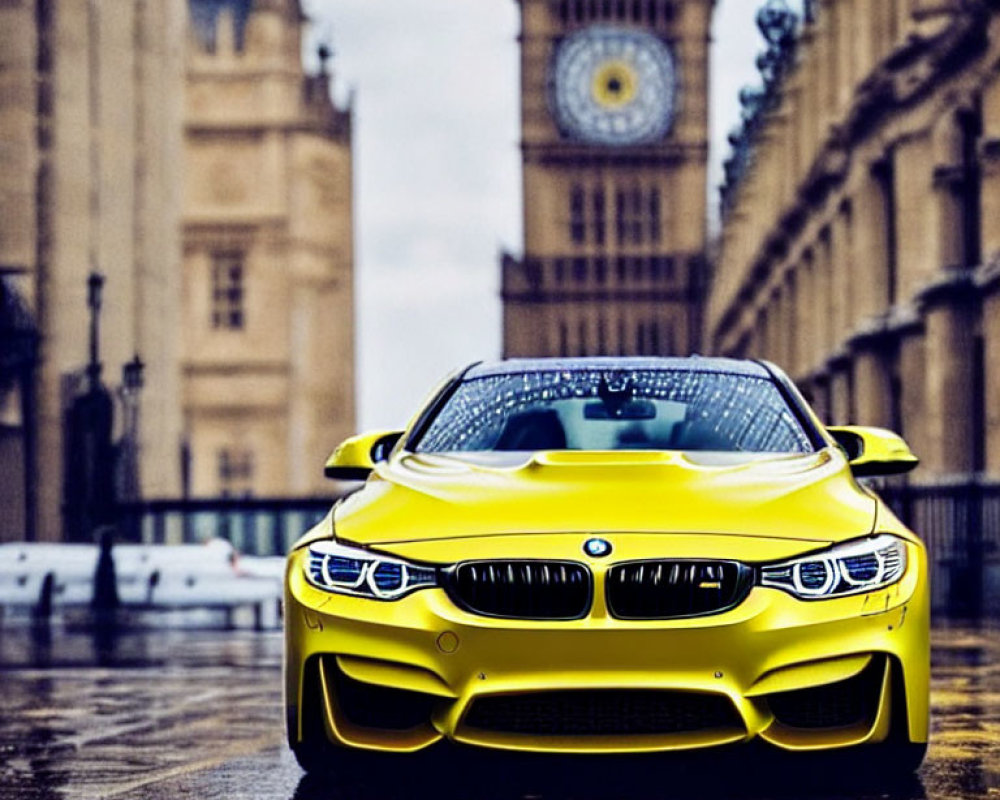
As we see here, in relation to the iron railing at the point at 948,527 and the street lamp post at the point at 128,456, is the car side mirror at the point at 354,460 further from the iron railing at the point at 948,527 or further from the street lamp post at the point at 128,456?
the street lamp post at the point at 128,456

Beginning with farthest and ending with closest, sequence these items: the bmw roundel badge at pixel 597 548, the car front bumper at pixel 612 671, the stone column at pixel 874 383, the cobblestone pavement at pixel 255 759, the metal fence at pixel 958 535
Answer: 1. the stone column at pixel 874 383
2. the metal fence at pixel 958 535
3. the cobblestone pavement at pixel 255 759
4. the bmw roundel badge at pixel 597 548
5. the car front bumper at pixel 612 671

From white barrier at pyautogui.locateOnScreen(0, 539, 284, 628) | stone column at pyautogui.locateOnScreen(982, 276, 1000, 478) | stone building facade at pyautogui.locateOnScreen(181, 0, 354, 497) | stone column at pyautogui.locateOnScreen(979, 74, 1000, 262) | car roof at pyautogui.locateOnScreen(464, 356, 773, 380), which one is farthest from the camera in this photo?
stone building facade at pyautogui.locateOnScreen(181, 0, 354, 497)

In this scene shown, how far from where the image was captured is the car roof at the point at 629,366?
27.1 feet

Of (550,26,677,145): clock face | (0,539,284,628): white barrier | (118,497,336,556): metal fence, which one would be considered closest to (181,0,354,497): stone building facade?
(550,26,677,145): clock face

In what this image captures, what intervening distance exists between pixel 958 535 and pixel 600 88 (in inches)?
3724

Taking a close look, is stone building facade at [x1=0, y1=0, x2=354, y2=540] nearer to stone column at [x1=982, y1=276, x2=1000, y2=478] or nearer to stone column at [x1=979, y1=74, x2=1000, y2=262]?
stone column at [x1=982, y1=276, x2=1000, y2=478]

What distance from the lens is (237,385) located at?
81.1 metres

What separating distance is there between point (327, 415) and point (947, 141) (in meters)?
51.3

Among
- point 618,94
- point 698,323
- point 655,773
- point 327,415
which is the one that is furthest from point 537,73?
point 655,773

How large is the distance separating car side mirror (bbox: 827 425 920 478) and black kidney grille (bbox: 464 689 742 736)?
147cm

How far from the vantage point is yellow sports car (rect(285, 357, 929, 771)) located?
20.6 ft

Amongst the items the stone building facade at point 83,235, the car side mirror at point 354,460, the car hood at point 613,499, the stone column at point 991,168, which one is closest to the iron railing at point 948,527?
the stone building facade at point 83,235

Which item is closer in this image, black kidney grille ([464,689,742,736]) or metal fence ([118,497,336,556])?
black kidney grille ([464,689,742,736])

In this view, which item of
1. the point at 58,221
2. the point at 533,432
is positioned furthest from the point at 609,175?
the point at 533,432
